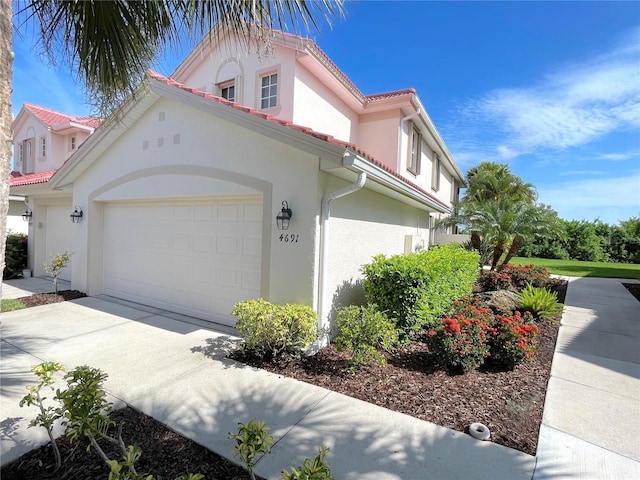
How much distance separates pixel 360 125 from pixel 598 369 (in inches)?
450

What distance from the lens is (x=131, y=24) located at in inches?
150

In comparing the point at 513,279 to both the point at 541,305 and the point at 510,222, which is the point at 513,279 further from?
the point at 541,305

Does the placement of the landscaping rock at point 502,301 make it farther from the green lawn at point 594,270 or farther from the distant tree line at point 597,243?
the distant tree line at point 597,243

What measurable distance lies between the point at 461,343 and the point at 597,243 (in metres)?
30.0

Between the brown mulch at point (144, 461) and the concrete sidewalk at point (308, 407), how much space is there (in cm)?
13

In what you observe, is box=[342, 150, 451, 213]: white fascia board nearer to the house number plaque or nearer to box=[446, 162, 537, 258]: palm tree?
the house number plaque

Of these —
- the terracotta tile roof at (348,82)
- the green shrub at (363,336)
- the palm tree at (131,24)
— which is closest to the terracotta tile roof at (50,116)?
the terracotta tile roof at (348,82)

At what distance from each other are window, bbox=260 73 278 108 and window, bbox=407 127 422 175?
617cm

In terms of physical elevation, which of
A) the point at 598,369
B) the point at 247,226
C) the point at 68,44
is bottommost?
the point at 598,369

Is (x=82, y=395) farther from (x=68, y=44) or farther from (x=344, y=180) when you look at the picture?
(x=344, y=180)

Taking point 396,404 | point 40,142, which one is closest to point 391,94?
point 396,404

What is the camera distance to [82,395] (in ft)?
8.69

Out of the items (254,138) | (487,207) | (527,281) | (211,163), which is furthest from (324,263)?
(487,207)

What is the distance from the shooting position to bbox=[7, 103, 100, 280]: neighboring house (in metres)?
12.1
